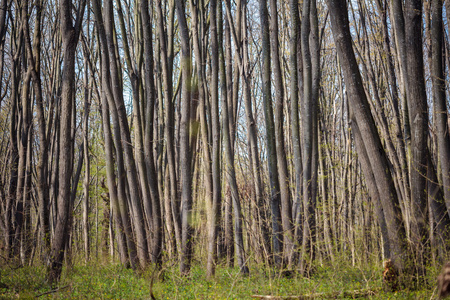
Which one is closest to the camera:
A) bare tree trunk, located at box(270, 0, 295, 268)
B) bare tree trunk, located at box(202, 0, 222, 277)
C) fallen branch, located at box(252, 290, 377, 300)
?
fallen branch, located at box(252, 290, 377, 300)

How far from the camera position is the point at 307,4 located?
7.44 metres

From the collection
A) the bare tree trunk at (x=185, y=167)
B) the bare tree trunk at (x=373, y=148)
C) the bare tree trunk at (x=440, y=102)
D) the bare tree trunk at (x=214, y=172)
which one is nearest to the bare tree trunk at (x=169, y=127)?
the bare tree trunk at (x=185, y=167)

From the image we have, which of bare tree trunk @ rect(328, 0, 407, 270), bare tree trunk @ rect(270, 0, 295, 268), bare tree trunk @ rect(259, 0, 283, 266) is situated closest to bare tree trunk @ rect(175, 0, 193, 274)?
bare tree trunk @ rect(259, 0, 283, 266)

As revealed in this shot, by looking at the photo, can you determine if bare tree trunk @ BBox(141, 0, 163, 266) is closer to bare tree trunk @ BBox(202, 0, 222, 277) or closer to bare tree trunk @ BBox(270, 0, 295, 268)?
bare tree trunk @ BBox(202, 0, 222, 277)

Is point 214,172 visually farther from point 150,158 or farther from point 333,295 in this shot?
point 333,295

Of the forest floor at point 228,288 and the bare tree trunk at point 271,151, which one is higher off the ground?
the bare tree trunk at point 271,151

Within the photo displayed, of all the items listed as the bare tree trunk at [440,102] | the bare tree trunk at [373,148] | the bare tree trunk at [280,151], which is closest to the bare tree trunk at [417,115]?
the bare tree trunk at [373,148]

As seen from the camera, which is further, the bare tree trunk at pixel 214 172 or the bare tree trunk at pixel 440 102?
the bare tree trunk at pixel 214 172

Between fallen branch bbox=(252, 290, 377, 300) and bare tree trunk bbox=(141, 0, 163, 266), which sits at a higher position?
bare tree trunk bbox=(141, 0, 163, 266)

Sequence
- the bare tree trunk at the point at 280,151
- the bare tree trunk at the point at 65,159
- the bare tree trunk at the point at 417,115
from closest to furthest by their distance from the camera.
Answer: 1. the bare tree trunk at the point at 417,115
2. the bare tree trunk at the point at 65,159
3. the bare tree trunk at the point at 280,151

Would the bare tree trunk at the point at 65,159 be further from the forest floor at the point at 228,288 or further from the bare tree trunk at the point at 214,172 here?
the bare tree trunk at the point at 214,172

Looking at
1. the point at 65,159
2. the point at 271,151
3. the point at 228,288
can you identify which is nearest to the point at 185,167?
the point at 271,151

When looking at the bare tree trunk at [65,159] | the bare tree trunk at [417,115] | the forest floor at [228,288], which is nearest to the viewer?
the forest floor at [228,288]

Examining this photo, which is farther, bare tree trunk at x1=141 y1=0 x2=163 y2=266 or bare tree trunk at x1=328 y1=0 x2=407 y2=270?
bare tree trunk at x1=141 y1=0 x2=163 y2=266
